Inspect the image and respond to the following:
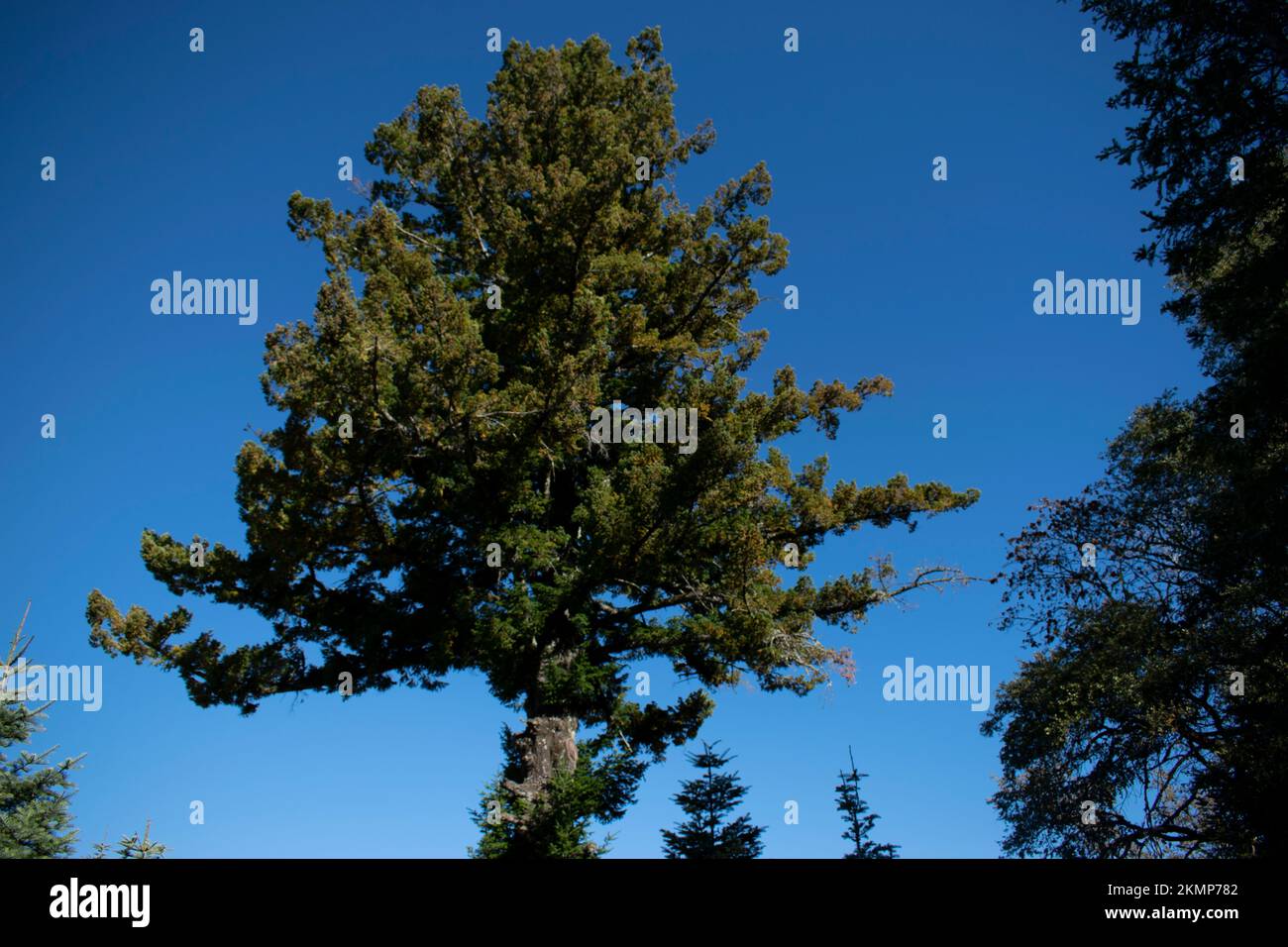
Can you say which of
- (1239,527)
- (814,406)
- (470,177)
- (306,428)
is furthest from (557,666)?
(1239,527)

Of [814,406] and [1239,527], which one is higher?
[814,406]

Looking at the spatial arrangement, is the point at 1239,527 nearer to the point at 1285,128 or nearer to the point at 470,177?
the point at 1285,128

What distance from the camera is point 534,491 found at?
45.2 feet

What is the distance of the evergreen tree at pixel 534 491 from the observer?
11.2 m

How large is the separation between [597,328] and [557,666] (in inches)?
210

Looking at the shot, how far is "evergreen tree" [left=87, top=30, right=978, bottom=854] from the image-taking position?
11188 mm

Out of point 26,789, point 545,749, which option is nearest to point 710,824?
point 545,749

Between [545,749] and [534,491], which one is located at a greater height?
[534,491]

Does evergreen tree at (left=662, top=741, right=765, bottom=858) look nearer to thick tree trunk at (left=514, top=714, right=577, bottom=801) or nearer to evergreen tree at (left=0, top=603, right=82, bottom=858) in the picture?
thick tree trunk at (left=514, top=714, right=577, bottom=801)

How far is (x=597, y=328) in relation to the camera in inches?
465

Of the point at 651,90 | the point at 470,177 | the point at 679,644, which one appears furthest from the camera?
the point at 651,90

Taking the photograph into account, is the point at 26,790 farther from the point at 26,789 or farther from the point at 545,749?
the point at 545,749

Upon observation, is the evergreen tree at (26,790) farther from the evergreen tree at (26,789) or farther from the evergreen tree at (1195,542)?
the evergreen tree at (1195,542)
